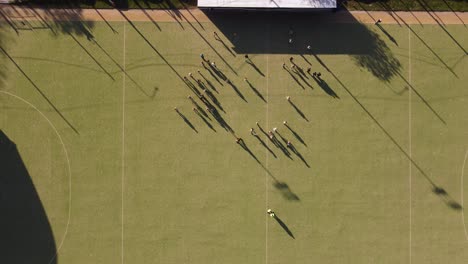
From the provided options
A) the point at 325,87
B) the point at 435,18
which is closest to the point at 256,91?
the point at 325,87

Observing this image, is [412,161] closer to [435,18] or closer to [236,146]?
[435,18]

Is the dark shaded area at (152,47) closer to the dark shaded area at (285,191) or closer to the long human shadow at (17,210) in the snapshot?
the dark shaded area at (285,191)

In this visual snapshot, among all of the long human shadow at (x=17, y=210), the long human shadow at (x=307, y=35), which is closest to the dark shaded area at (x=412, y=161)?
the long human shadow at (x=307, y=35)

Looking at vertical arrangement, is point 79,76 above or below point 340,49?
below

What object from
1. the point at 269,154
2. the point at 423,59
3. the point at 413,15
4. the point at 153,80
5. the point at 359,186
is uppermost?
the point at 413,15

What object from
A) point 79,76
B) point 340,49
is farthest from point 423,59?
point 79,76

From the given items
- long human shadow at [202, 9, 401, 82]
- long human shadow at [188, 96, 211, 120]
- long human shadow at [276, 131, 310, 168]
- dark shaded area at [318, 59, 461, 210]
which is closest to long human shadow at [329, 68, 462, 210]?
dark shaded area at [318, 59, 461, 210]

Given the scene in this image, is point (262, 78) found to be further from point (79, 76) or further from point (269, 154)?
point (79, 76)
